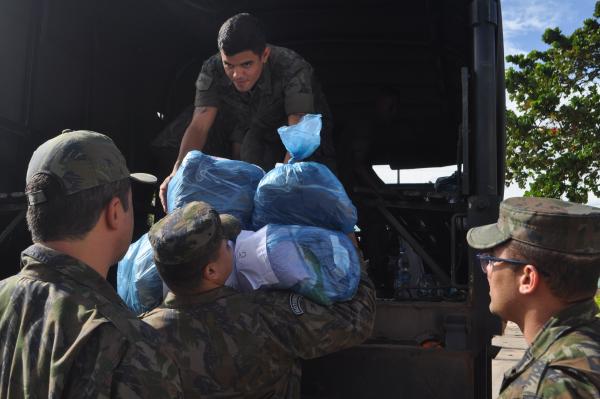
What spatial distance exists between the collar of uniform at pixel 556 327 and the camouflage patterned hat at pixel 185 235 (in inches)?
31.8

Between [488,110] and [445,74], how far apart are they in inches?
62.3

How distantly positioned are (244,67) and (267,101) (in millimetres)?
373

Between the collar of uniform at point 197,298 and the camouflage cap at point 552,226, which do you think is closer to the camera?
the camouflage cap at point 552,226

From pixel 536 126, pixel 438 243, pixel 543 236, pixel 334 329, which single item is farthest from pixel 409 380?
pixel 536 126

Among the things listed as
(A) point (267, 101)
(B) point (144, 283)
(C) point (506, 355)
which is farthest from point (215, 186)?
(C) point (506, 355)

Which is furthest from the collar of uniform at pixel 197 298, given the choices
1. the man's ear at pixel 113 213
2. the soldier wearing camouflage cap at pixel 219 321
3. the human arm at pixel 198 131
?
the human arm at pixel 198 131

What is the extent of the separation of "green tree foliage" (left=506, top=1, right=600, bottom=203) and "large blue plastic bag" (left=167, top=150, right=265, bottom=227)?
12902 mm

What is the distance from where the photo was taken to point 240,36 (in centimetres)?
235

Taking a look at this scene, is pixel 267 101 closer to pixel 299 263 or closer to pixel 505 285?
pixel 299 263

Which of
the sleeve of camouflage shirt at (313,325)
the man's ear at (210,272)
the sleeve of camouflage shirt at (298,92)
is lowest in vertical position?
the sleeve of camouflage shirt at (313,325)

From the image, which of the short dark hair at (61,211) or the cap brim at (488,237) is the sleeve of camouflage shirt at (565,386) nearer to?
the cap brim at (488,237)

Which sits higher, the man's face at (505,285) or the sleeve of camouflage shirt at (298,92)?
the sleeve of camouflage shirt at (298,92)

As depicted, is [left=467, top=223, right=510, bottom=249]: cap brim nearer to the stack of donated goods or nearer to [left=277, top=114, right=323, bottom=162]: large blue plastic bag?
the stack of donated goods

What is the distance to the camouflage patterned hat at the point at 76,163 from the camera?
1094 mm
